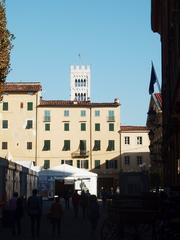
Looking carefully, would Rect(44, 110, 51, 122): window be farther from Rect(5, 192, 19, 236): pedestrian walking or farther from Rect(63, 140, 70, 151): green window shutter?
Rect(5, 192, 19, 236): pedestrian walking

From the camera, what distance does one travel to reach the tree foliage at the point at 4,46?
30.3 metres

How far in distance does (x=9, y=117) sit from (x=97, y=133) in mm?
12621

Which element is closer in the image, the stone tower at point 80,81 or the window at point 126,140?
the window at point 126,140

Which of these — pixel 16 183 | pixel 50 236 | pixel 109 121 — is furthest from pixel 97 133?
pixel 50 236

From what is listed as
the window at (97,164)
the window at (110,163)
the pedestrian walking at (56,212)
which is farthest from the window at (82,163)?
the pedestrian walking at (56,212)

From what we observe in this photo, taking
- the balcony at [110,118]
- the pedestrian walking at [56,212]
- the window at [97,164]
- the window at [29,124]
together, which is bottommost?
the pedestrian walking at [56,212]

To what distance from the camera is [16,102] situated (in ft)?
283

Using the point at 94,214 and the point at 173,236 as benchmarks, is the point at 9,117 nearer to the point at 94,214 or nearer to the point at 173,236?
the point at 94,214

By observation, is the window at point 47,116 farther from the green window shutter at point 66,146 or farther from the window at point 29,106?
the green window shutter at point 66,146

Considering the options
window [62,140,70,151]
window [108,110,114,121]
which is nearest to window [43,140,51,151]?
window [62,140,70,151]

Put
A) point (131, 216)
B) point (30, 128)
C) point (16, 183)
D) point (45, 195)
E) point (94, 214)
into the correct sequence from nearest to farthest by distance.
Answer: point (131, 216) < point (94, 214) < point (16, 183) < point (45, 195) < point (30, 128)

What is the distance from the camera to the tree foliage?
30344 millimetres

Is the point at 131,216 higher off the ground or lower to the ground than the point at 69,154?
lower

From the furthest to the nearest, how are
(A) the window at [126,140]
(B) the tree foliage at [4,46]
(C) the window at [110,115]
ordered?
(A) the window at [126,140] < (C) the window at [110,115] < (B) the tree foliage at [4,46]
